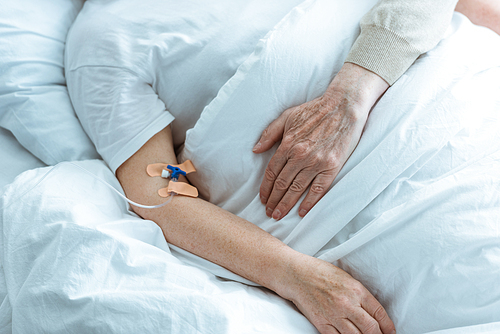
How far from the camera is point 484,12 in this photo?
1.16 meters

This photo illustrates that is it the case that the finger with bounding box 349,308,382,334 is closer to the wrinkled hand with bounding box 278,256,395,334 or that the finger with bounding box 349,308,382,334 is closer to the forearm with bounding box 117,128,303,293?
the wrinkled hand with bounding box 278,256,395,334

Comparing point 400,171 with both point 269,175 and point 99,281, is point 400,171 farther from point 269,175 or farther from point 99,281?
point 99,281

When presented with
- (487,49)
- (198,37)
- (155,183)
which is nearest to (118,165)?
(155,183)

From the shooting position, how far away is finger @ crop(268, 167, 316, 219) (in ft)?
2.65

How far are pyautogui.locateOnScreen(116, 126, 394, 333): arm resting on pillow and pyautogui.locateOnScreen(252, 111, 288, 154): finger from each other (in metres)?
0.19

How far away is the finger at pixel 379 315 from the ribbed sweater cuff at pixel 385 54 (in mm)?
504

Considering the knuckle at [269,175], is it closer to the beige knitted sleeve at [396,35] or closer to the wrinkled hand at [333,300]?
the wrinkled hand at [333,300]

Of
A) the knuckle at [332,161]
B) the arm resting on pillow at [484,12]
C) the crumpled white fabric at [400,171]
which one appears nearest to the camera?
the crumpled white fabric at [400,171]

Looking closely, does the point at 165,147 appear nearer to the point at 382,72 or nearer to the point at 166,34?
the point at 166,34

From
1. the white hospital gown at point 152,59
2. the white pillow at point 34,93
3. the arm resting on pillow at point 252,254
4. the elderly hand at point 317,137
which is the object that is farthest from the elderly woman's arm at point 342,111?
the white pillow at point 34,93

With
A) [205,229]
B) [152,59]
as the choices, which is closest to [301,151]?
[205,229]

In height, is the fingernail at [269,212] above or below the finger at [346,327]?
above

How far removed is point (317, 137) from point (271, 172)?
0.14 metres

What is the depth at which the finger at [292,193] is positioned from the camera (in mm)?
808
